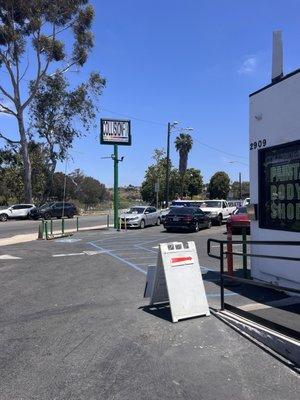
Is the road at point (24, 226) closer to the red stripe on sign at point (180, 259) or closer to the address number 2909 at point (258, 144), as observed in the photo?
the address number 2909 at point (258, 144)

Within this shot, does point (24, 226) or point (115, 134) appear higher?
point (115, 134)

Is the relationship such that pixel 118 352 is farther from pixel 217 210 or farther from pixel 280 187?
pixel 217 210

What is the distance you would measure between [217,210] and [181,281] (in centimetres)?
2742

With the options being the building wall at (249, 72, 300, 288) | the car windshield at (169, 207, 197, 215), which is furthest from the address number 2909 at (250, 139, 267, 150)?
the car windshield at (169, 207, 197, 215)

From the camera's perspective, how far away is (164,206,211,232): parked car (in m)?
29.3

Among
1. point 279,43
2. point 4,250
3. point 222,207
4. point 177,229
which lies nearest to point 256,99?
point 279,43

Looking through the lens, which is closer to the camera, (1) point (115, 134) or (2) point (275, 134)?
(2) point (275, 134)

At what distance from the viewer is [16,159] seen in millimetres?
58969

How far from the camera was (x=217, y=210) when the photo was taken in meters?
34.9

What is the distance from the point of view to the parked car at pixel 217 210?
34562 mm

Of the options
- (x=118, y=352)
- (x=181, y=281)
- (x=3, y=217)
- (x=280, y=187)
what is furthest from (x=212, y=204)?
(x=118, y=352)

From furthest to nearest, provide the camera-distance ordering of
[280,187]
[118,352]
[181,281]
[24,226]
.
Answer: [24,226], [280,187], [181,281], [118,352]

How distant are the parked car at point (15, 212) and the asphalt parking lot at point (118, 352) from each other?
39382 millimetres

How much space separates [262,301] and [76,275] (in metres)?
5.43
